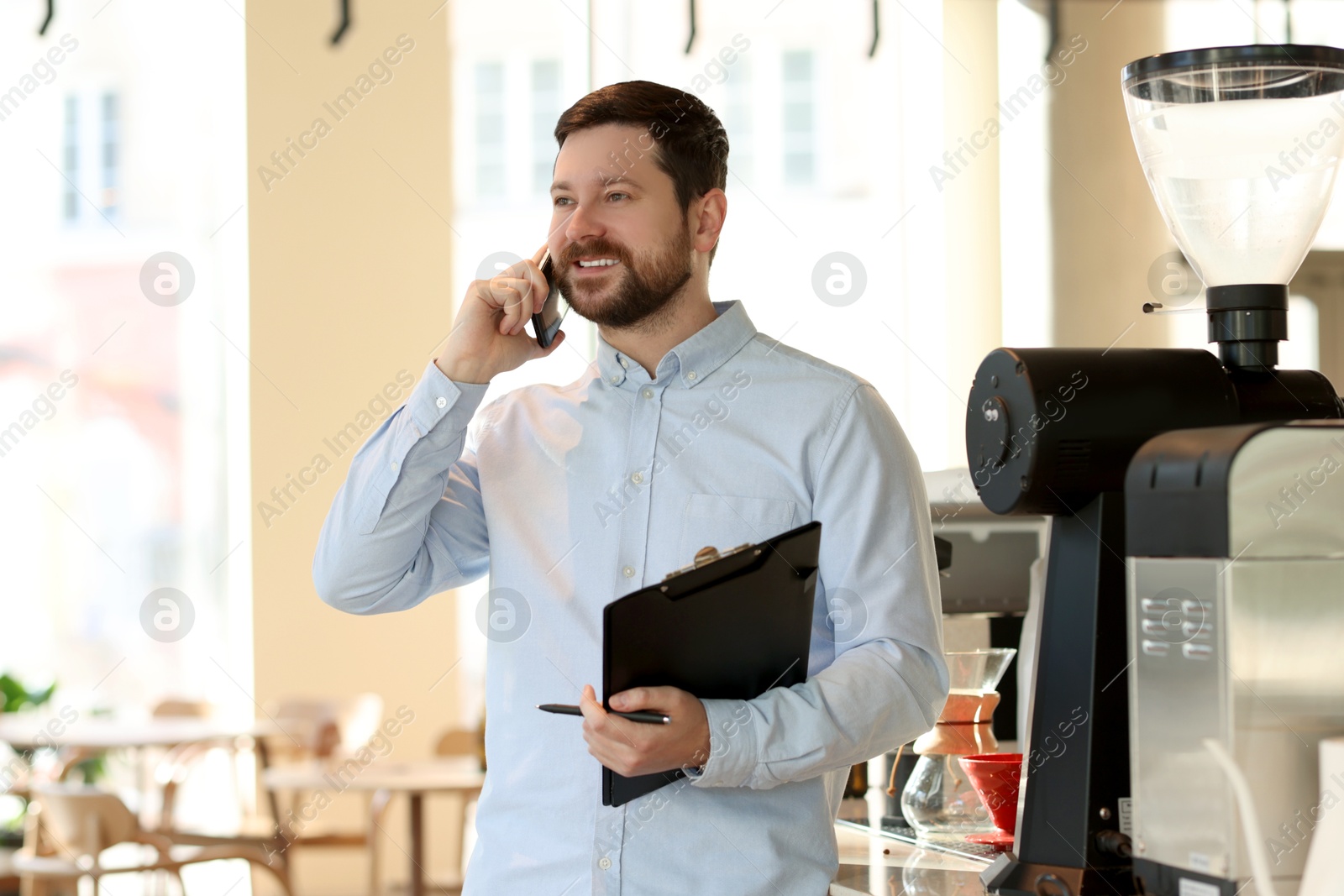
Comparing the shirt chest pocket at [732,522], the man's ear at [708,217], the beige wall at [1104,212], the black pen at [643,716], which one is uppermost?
the beige wall at [1104,212]

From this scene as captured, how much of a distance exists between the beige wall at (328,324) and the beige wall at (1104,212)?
8.53 ft

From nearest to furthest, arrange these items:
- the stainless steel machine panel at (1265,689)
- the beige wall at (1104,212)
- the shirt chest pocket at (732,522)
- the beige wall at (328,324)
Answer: the stainless steel machine panel at (1265,689), the shirt chest pocket at (732,522), the beige wall at (1104,212), the beige wall at (328,324)

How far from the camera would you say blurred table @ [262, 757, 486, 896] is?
459 cm

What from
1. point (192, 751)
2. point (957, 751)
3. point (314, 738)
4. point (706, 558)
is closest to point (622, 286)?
point (706, 558)

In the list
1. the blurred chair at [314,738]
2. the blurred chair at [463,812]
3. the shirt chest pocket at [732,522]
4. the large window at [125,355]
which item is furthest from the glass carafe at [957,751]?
the large window at [125,355]

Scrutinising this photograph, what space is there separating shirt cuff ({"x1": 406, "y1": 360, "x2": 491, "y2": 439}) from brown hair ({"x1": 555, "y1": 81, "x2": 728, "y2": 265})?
35 cm

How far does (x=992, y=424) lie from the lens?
51.6 inches

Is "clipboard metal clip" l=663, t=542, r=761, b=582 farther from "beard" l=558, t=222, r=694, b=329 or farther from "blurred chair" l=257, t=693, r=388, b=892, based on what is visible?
"blurred chair" l=257, t=693, r=388, b=892

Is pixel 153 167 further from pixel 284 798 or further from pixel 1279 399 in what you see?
pixel 1279 399

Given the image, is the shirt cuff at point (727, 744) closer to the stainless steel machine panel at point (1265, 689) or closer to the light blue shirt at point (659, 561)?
the light blue shirt at point (659, 561)

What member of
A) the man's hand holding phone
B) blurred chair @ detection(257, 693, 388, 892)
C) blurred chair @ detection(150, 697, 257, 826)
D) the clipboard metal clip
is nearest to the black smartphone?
the man's hand holding phone

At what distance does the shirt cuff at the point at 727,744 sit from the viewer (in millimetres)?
1413

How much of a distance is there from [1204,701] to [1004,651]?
793 mm

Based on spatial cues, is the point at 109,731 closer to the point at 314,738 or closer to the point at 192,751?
the point at 192,751
